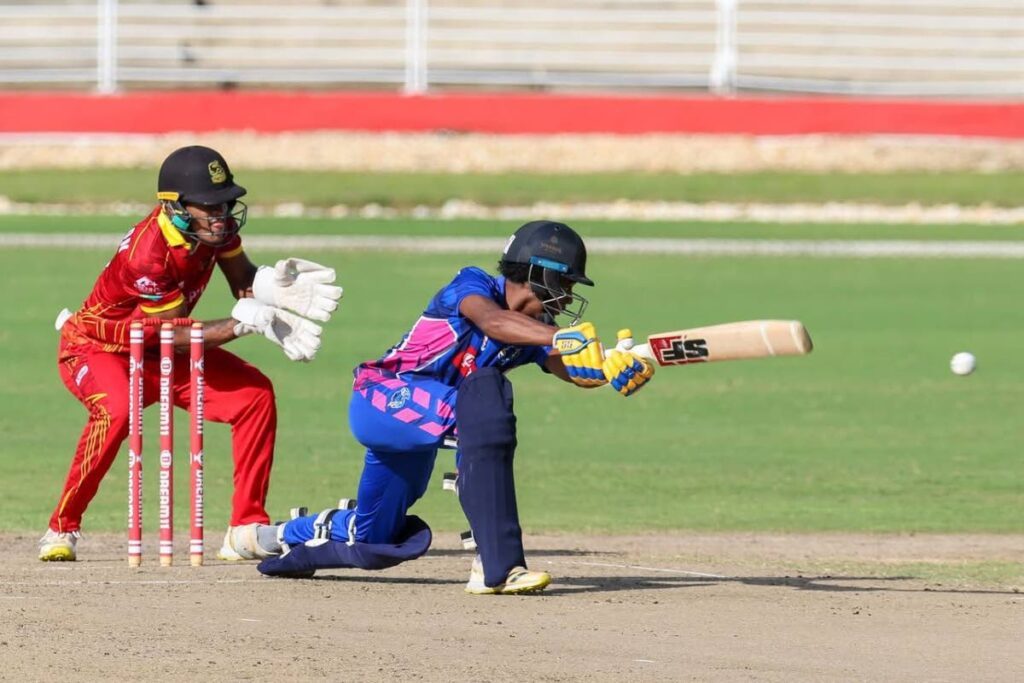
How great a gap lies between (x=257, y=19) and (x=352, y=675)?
24.4m

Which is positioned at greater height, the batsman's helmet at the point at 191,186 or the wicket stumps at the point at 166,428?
the batsman's helmet at the point at 191,186

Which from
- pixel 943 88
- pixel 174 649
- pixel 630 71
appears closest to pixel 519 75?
pixel 630 71

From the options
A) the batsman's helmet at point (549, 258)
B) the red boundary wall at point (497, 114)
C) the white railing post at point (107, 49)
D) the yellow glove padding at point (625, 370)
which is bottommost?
the yellow glove padding at point (625, 370)

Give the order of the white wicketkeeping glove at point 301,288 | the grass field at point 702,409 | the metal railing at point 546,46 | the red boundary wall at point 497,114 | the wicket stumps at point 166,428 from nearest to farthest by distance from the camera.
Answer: the wicket stumps at point 166,428
the white wicketkeeping glove at point 301,288
the grass field at point 702,409
the red boundary wall at point 497,114
the metal railing at point 546,46

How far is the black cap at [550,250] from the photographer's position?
879cm

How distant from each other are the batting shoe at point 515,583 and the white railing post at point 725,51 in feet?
66.9

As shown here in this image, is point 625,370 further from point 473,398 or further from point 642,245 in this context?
point 642,245

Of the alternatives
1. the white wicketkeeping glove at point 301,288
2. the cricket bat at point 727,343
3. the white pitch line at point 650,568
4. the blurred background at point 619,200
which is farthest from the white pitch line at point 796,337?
the blurred background at point 619,200

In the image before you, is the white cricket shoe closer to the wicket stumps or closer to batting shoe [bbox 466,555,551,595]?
the wicket stumps

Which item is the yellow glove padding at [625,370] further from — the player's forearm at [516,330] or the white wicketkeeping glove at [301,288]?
the white wicketkeeping glove at [301,288]

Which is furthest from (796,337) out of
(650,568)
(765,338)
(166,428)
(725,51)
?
(725,51)

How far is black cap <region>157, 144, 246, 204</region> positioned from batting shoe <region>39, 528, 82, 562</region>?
167cm

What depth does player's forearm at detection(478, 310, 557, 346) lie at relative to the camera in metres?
8.57

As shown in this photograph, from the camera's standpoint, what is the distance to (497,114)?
28297mm
